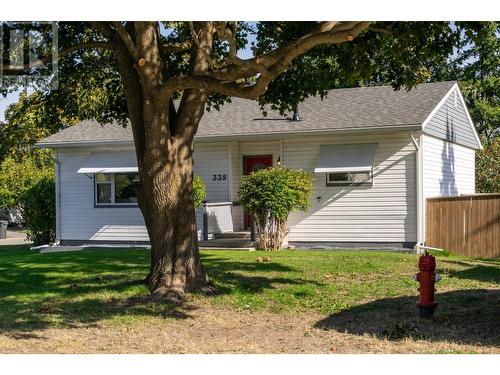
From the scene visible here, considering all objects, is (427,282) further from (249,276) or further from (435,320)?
(249,276)

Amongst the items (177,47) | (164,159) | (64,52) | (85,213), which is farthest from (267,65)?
(85,213)

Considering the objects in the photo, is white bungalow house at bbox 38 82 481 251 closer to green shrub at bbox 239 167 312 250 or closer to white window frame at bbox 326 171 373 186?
white window frame at bbox 326 171 373 186

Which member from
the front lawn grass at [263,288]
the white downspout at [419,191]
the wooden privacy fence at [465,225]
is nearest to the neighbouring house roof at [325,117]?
the white downspout at [419,191]

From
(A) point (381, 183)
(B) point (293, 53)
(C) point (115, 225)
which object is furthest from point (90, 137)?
(B) point (293, 53)

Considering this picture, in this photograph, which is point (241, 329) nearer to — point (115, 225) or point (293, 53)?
point (293, 53)

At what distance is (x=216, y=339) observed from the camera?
777 centimetres

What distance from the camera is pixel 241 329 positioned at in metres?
8.34

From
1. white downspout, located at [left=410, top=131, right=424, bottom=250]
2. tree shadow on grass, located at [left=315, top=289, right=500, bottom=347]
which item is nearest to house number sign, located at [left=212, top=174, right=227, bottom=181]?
white downspout, located at [left=410, top=131, right=424, bottom=250]

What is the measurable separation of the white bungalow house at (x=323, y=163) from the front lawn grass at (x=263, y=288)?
8.32ft

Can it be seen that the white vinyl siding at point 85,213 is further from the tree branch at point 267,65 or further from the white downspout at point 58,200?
the tree branch at point 267,65

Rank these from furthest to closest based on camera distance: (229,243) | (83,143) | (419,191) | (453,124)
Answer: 1. (453,124)
2. (83,143)
3. (229,243)
4. (419,191)

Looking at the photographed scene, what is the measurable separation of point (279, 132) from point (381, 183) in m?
2.95

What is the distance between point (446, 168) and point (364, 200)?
3479 mm

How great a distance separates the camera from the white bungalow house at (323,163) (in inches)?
658
